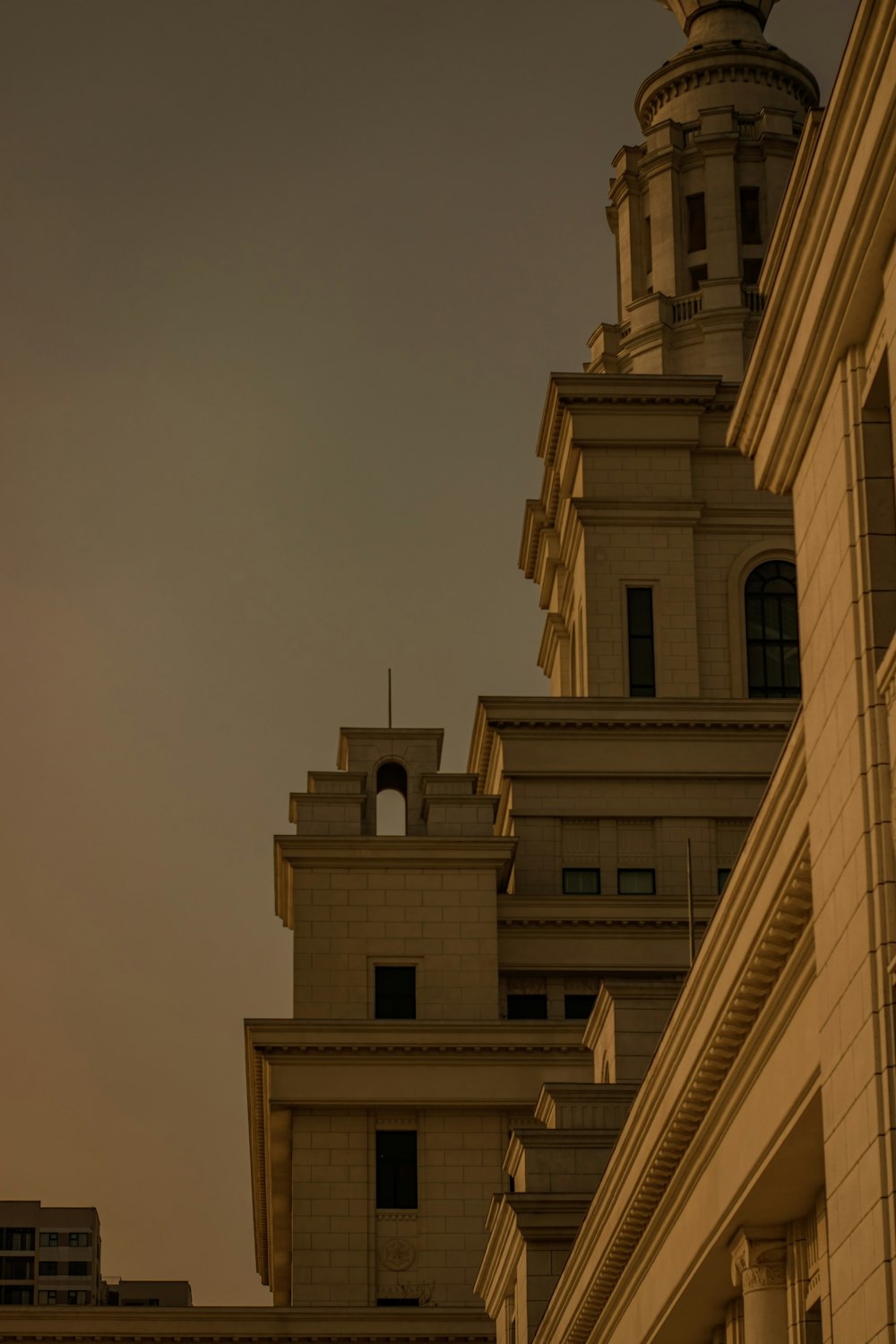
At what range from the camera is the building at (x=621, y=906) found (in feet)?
82.5

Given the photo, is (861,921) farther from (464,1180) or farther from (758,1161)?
(464,1180)

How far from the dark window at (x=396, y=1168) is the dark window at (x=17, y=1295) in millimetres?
111093

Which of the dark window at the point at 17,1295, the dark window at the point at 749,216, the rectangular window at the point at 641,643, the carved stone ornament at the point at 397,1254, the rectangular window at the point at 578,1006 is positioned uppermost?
the dark window at the point at 749,216

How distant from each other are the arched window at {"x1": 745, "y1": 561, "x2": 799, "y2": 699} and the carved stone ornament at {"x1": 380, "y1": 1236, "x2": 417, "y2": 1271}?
16.8 m

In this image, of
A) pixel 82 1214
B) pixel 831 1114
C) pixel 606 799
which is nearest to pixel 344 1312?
pixel 606 799

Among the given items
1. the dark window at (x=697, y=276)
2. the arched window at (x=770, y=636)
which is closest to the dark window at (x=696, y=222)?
the dark window at (x=697, y=276)

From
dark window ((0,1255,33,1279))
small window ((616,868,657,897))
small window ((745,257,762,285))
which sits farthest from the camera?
dark window ((0,1255,33,1279))

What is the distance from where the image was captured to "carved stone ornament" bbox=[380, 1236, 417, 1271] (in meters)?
60.9

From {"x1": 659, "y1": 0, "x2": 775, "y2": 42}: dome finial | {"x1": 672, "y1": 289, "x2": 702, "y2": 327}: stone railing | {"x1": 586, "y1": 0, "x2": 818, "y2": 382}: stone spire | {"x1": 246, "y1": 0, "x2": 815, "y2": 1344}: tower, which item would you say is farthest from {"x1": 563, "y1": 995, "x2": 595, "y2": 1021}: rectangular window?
{"x1": 659, "y1": 0, "x2": 775, "y2": 42}: dome finial

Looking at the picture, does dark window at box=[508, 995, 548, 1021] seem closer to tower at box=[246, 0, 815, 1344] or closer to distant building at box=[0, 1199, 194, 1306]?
tower at box=[246, 0, 815, 1344]

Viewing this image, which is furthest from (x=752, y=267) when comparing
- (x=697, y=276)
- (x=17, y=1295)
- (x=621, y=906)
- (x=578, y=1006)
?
(x=17, y=1295)

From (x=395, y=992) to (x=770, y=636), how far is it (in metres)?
13.6

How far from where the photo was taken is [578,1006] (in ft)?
212

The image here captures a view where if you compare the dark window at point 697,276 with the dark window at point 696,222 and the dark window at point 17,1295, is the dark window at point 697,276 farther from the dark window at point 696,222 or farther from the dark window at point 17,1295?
the dark window at point 17,1295
